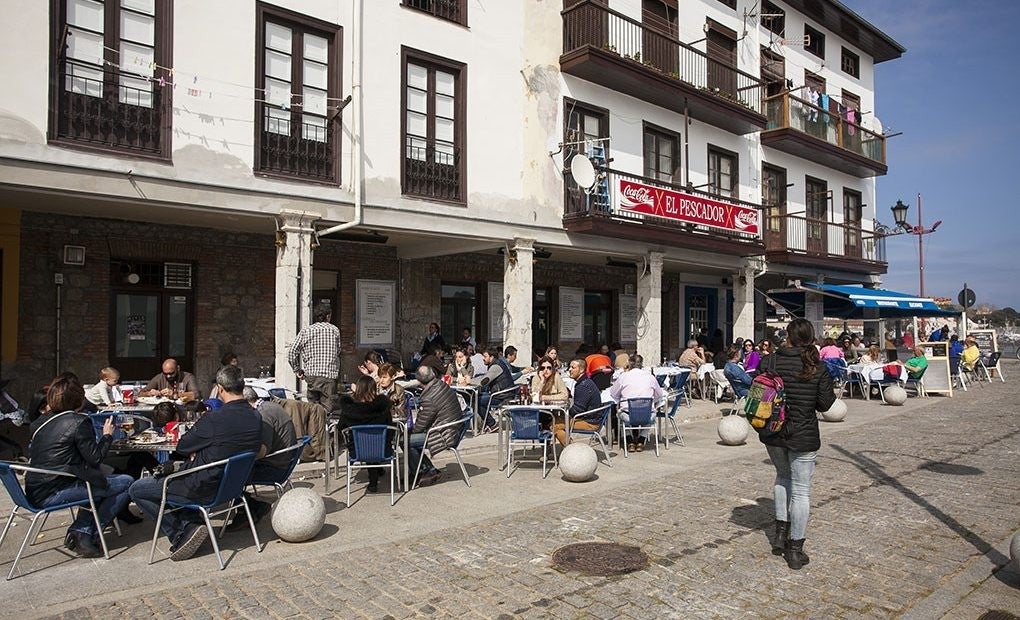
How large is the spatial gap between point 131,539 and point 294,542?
1451mm

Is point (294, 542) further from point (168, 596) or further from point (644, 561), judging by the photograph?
point (644, 561)

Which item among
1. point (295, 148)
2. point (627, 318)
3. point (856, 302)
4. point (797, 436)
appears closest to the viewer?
point (797, 436)

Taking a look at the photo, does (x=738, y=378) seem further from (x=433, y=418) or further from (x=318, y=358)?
(x=318, y=358)

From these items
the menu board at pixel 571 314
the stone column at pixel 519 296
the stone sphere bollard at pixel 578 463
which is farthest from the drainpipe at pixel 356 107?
the menu board at pixel 571 314

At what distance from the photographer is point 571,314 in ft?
62.0

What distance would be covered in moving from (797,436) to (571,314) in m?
13.7

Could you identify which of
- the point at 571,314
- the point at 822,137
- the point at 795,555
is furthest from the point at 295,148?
the point at 822,137

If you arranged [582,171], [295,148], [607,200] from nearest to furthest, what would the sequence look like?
[295,148], [582,171], [607,200]

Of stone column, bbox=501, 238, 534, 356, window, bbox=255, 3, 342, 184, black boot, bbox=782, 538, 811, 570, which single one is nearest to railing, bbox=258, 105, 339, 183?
window, bbox=255, 3, 342, 184

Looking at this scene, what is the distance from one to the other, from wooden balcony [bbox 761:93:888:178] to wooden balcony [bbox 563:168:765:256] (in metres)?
3.40

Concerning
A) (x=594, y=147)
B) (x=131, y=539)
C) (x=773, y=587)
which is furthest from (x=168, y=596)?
(x=594, y=147)

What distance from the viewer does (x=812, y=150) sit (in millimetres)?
21797

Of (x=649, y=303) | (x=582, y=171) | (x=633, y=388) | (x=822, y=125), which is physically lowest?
(x=633, y=388)

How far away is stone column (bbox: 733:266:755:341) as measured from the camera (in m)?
19.7
